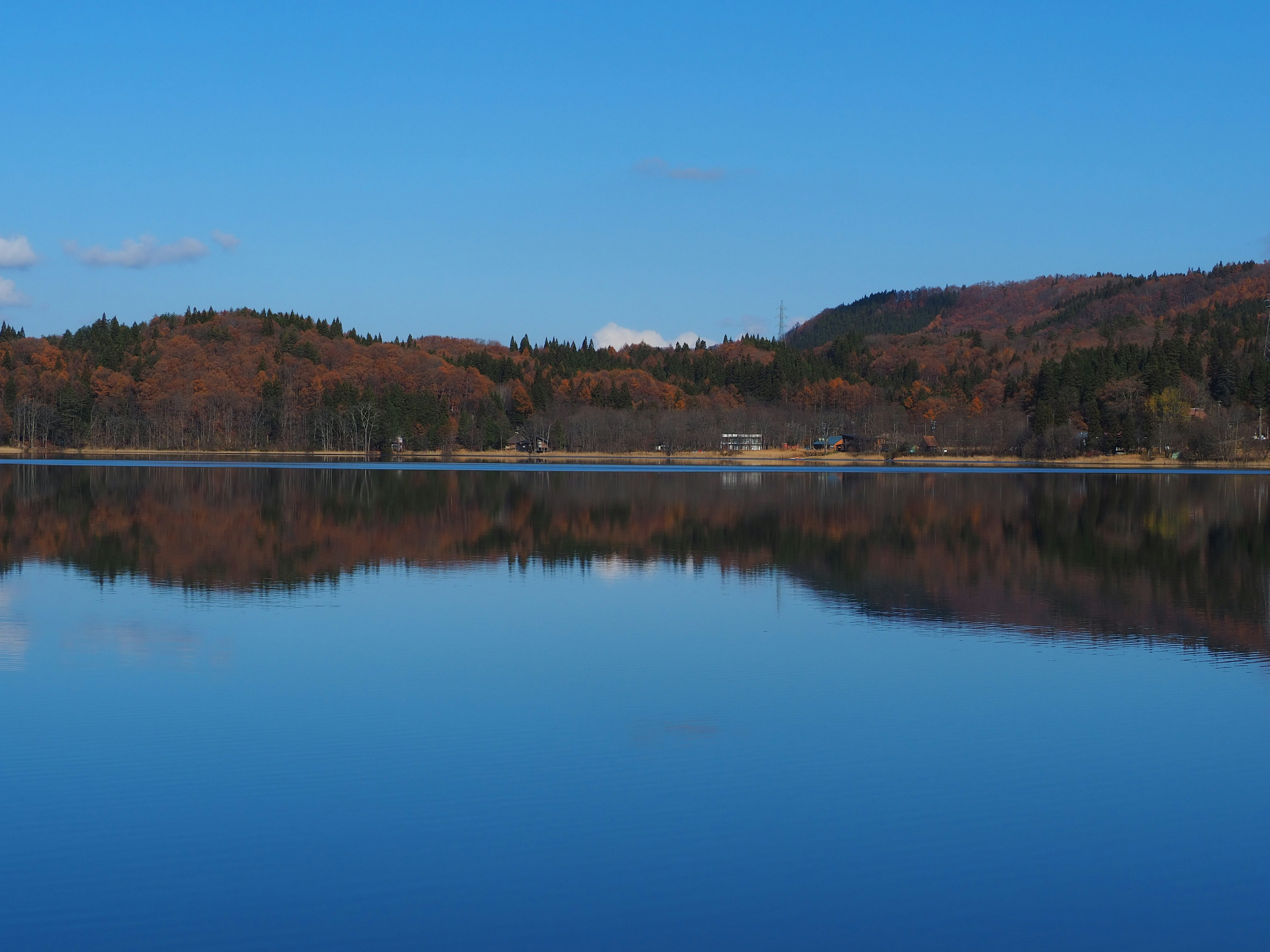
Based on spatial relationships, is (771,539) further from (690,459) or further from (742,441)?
(742,441)

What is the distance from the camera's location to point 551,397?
162 metres

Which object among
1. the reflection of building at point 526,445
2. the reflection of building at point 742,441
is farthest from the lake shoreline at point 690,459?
the reflection of building at point 742,441

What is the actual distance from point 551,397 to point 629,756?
152 metres

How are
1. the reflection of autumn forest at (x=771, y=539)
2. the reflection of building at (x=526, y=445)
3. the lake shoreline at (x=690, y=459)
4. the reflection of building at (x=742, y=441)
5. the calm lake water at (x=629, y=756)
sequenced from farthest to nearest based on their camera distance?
the reflection of building at (x=742, y=441) → the reflection of building at (x=526, y=445) → the lake shoreline at (x=690, y=459) → the reflection of autumn forest at (x=771, y=539) → the calm lake water at (x=629, y=756)

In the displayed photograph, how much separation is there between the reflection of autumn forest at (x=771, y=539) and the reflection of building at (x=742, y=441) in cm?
9302

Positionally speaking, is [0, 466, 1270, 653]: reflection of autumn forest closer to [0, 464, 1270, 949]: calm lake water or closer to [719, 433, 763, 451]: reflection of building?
[0, 464, 1270, 949]: calm lake water

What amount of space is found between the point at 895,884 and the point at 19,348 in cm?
17102

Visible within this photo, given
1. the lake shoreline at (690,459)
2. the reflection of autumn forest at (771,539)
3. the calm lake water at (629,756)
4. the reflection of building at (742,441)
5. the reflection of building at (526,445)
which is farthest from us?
the reflection of building at (742,441)

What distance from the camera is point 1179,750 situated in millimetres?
11727

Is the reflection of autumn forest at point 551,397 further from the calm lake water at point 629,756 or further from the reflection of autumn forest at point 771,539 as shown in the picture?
the calm lake water at point 629,756

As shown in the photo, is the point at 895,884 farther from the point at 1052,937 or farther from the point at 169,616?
the point at 169,616

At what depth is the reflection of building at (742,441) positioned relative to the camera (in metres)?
154

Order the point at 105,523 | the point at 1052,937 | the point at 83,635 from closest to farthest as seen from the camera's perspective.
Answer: the point at 1052,937 → the point at 83,635 → the point at 105,523

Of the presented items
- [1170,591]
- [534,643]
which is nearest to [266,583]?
[534,643]
